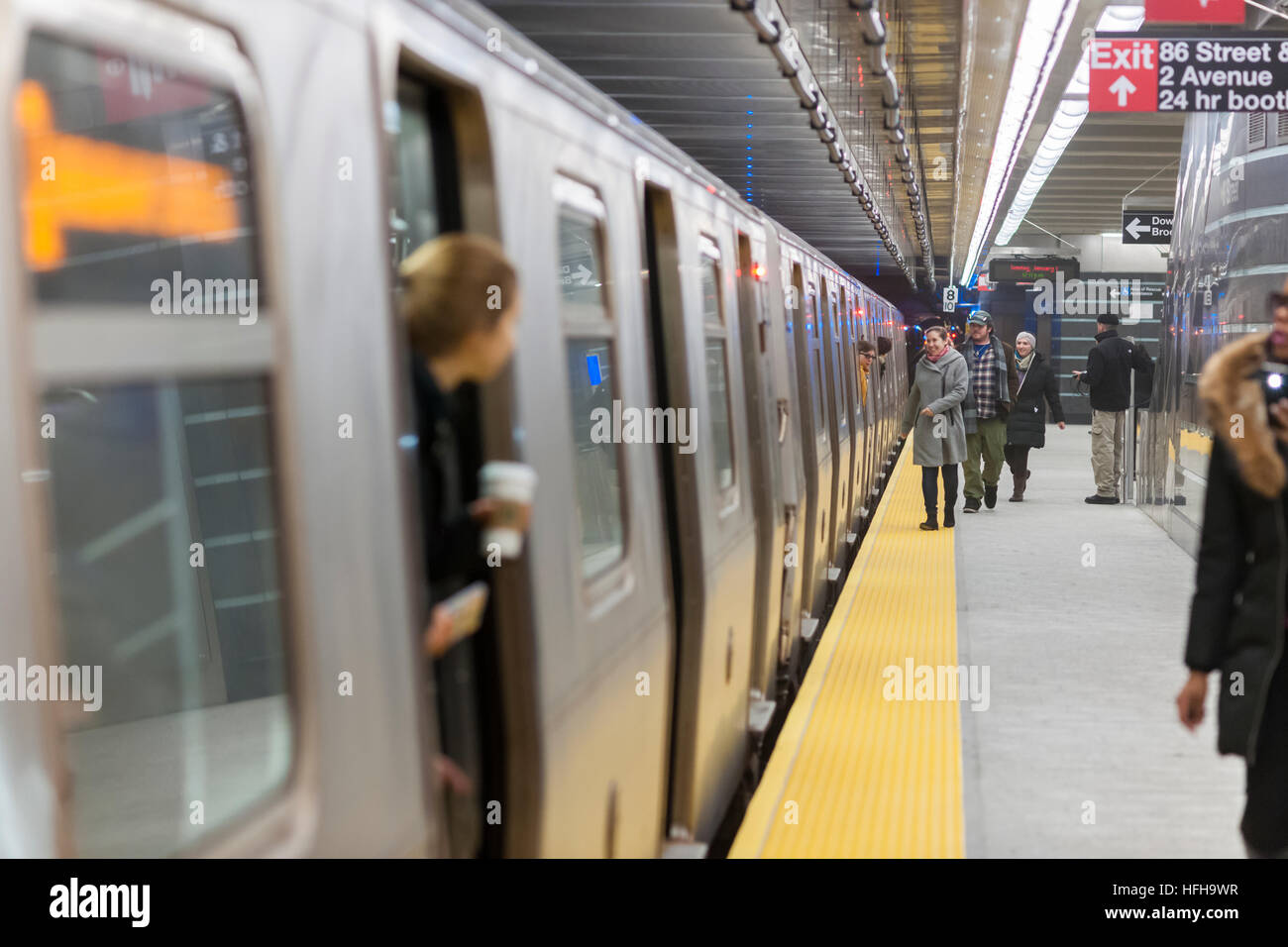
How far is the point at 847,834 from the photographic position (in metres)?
4.22

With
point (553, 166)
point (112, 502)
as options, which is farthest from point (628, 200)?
point (112, 502)

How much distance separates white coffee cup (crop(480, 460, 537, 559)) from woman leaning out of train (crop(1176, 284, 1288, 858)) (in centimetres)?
142

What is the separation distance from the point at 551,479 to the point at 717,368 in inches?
97.3

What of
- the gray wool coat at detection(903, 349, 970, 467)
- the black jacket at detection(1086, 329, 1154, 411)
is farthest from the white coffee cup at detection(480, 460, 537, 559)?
the black jacket at detection(1086, 329, 1154, 411)

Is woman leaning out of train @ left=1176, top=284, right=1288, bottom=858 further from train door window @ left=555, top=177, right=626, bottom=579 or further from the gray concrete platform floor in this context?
train door window @ left=555, top=177, right=626, bottom=579

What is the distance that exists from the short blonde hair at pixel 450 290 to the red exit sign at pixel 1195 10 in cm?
592

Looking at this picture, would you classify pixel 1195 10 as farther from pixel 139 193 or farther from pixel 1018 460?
pixel 1018 460

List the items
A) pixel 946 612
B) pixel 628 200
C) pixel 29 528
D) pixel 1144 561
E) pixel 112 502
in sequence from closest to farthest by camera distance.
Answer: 1. pixel 29 528
2. pixel 628 200
3. pixel 112 502
4. pixel 946 612
5. pixel 1144 561

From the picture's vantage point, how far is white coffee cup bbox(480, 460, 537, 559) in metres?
2.24

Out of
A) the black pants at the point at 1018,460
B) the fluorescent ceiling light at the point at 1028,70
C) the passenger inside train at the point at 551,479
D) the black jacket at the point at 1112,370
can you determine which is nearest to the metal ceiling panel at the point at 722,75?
the passenger inside train at the point at 551,479

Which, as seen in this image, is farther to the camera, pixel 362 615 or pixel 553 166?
pixel 553 166

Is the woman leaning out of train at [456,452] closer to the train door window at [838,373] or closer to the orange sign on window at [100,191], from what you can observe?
the orange sign on window at [100,191]
